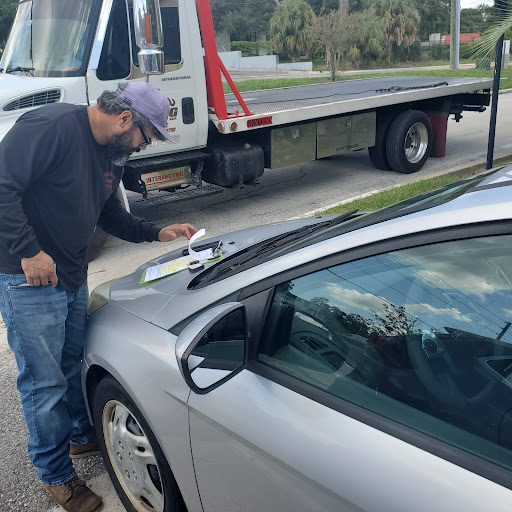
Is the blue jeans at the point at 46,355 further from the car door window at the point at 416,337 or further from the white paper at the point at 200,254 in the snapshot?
the car door window at the point at 416,337

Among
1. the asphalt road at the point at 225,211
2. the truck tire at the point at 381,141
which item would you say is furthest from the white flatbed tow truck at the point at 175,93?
the asphalt road at the point at 225,211

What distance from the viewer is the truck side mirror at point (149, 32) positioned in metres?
5.09

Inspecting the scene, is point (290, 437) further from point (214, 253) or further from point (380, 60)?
point (380, 60)

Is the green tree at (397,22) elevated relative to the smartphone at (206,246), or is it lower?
elevated

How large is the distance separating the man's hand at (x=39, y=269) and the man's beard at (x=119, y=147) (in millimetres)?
532

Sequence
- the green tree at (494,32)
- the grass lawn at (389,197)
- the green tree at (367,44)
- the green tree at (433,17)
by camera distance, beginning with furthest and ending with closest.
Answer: the green tree at (433,17) → the green tree at (367,44) → the green tree at (494,32) → the grass lawn at (389,197)

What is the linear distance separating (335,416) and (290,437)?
0.15 m

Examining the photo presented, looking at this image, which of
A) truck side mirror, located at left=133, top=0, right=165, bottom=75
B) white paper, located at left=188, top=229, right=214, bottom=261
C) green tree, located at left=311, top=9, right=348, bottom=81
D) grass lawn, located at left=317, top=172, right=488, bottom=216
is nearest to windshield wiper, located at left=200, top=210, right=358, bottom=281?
white paper, located at left=188, top=229, right=214, bottom=261

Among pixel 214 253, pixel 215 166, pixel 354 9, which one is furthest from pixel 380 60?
pixel 214 253

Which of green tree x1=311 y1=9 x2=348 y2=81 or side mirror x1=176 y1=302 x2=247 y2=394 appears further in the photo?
green tree x1=311 y1=9 x2=348 y2=81

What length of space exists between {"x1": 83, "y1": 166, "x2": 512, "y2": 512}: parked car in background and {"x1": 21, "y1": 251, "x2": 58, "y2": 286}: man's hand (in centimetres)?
53

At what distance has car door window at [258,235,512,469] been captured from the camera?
1460 mm

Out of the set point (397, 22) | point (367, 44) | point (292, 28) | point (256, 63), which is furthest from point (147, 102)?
point (397, 22)

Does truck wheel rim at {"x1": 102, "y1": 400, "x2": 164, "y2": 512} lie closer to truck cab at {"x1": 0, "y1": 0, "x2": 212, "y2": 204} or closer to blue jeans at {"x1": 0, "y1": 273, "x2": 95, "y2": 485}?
blue jeans at {"x1": 0, "y1": 273, "x2": 95, "y2": 485}
